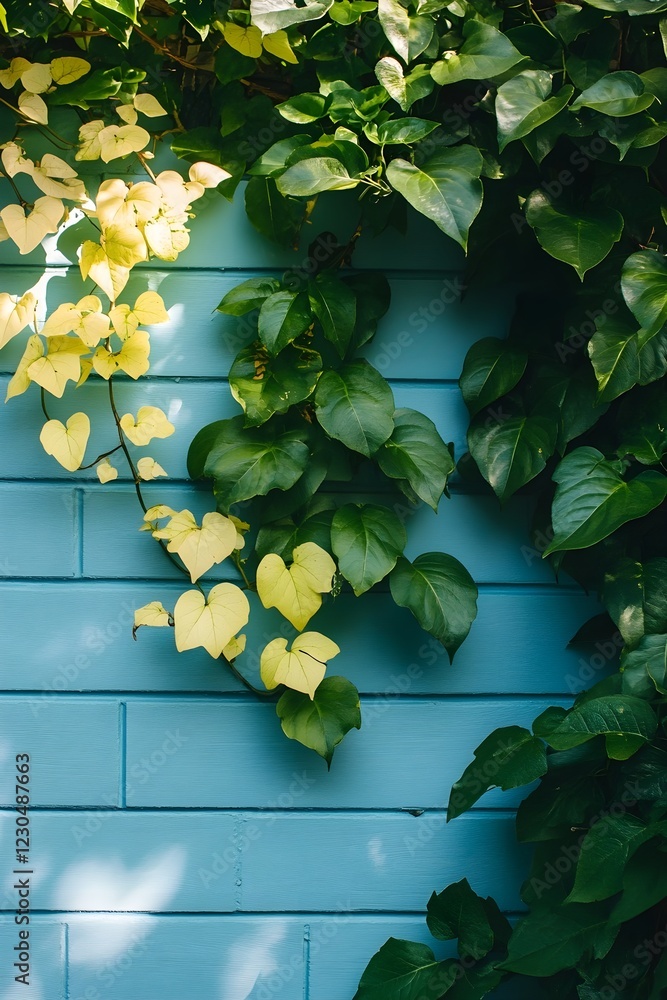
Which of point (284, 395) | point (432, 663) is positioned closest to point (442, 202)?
point (284, 395)

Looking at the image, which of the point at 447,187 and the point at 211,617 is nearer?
the point at 447,187

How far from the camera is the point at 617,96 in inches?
42.0

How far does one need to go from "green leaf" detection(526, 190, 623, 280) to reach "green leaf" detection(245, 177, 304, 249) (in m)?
0.34

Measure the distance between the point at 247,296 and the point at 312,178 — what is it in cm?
20

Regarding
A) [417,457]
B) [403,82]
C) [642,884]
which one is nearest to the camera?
[642,884]

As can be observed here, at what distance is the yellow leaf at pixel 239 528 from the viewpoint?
1241 millimetres

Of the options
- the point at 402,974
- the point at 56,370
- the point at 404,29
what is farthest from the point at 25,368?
the point at 402,974

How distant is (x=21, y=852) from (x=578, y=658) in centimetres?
92

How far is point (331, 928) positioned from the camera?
4.30 ft

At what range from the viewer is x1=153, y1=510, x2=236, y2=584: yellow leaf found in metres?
1.22

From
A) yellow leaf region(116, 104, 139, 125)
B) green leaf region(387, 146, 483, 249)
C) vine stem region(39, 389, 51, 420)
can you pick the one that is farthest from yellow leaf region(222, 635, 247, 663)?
yellow leaf region(116, 104, 139, 125)

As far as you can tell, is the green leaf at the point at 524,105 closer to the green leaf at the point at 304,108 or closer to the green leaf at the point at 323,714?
the green leaf at the point at 304,108

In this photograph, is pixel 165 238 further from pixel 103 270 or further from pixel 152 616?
pixel 152 616

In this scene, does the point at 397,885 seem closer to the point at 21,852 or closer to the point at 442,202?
the point at 21,852
